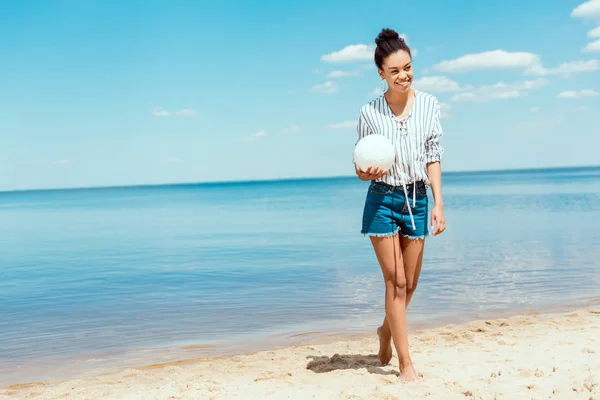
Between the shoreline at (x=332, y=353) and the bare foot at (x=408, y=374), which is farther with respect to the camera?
the shoreline at (x=332, y=353)

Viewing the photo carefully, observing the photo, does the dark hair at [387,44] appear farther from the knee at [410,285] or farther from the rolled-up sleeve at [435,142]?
the knee at [410,285]

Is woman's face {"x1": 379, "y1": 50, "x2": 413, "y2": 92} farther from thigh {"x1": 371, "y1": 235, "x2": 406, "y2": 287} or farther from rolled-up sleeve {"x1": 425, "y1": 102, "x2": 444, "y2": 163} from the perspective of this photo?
thigh {"x1": 371, "y1": 235, "x2": 406, "y2": 287}

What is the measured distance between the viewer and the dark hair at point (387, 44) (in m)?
4.06

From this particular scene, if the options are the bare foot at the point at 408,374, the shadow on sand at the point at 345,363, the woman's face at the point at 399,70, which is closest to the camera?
the woman's face at the point at 399,70

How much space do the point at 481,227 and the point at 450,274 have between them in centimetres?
1007

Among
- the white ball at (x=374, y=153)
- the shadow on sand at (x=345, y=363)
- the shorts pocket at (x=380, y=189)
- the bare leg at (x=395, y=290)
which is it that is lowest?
the shadow on sand at (x=345, y=363)

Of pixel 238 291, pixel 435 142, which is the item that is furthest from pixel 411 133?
pixel 238 291

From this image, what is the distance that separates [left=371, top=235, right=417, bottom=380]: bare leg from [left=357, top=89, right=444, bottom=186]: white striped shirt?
0.45m

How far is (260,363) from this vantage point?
227 inches

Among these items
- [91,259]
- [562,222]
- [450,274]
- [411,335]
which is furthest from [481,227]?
[411,335]

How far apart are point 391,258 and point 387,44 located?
1.46 m

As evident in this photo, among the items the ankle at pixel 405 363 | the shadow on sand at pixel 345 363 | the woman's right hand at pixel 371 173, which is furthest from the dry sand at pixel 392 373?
the woman's right hand at pixel 371 173

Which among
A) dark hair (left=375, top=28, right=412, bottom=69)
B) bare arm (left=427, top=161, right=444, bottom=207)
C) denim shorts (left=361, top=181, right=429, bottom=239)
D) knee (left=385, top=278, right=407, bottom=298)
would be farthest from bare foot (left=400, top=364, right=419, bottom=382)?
dark hair (left=375, top=28, right=412, bottom=69)

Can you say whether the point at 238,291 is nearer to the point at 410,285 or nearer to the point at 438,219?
the point at 410,285
